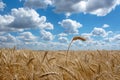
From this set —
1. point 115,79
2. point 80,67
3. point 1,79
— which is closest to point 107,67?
point 80,67

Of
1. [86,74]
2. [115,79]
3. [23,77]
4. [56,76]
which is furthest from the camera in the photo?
[86,74]

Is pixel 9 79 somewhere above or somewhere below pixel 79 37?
below

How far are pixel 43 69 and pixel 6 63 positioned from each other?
733mm

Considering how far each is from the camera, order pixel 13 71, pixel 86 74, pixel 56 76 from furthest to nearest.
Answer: pixel 13 71 < pixel 86 74 < pixel 56 76

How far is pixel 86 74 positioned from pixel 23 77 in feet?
2.49

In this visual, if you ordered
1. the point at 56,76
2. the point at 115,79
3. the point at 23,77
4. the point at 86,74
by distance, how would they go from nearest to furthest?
the point at 56,76 → the point at 115,79 → the point at 23,77 → the point at 86,74

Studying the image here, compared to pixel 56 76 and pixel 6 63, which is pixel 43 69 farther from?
pixel 6 63

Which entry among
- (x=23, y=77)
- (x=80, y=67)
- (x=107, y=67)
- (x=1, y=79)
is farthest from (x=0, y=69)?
(x=107, y=67)

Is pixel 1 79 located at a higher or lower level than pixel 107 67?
lower

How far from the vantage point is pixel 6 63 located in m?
3.20

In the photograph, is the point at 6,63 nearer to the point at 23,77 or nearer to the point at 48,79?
the point at 23,77

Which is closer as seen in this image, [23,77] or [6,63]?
[23,77]

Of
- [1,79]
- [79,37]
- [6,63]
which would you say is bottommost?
[1,79]

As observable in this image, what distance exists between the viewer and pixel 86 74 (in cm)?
285
